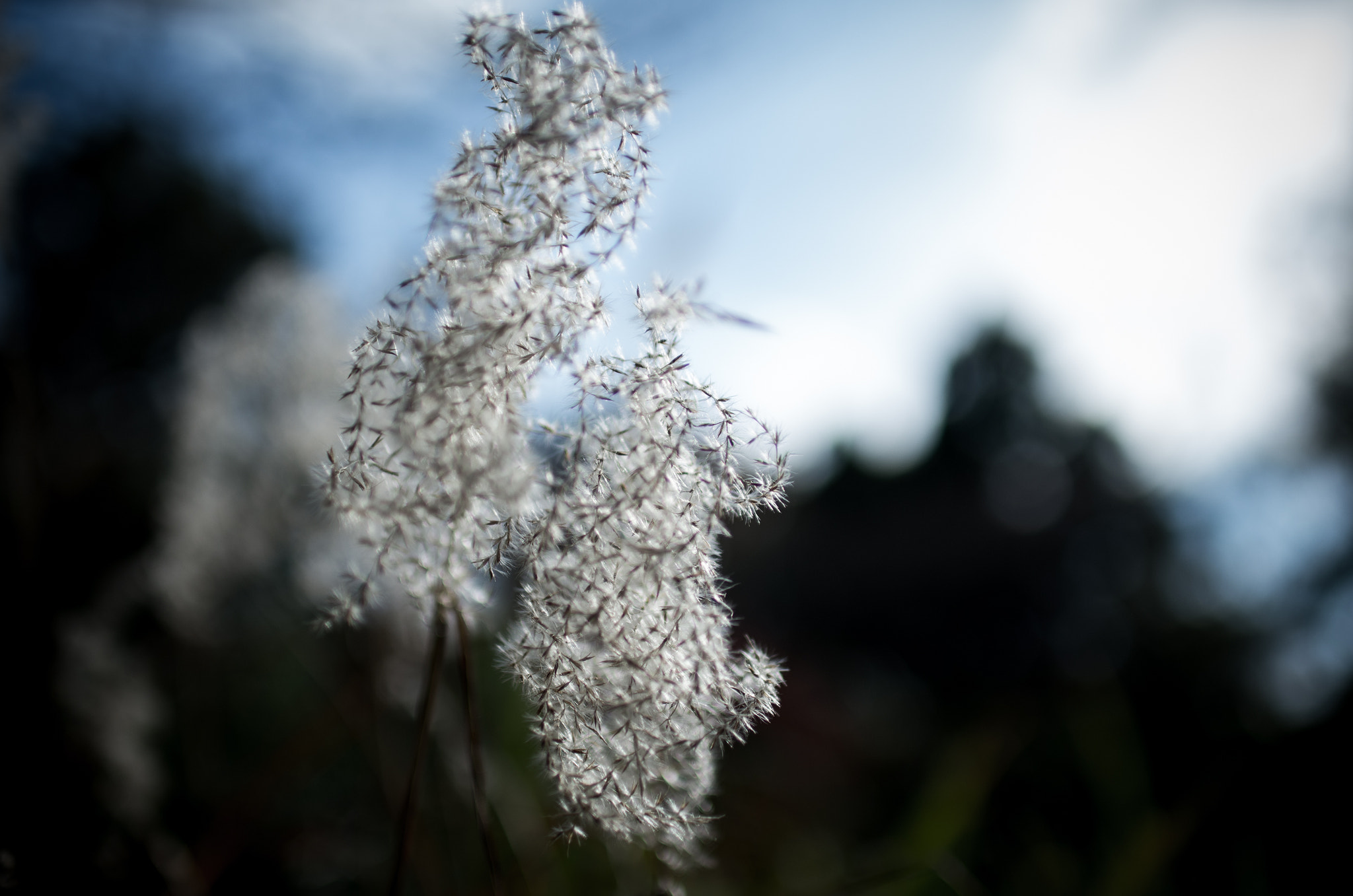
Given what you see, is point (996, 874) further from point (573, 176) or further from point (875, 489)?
point (875, 489)

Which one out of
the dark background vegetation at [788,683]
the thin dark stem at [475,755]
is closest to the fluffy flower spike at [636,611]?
the thin dark stem at [475,755]

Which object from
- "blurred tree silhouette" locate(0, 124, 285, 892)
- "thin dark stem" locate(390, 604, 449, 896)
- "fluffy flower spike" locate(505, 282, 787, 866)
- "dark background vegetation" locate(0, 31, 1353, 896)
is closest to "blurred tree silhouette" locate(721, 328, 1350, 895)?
"dark background vegetation" locate(0, 31, 1353, 896)

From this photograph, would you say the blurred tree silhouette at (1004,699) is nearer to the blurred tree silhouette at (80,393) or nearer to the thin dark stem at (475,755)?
the thin dark stem at (475,755)

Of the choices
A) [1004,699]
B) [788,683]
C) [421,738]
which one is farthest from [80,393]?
[1004,699]

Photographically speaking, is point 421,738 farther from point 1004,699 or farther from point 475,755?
point 1004,699

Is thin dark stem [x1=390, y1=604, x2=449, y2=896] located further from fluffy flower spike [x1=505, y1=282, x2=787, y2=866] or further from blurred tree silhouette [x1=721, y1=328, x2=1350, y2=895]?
blurred tree silhouette [x1=721, y1=328, x2=1350, y2=895]
